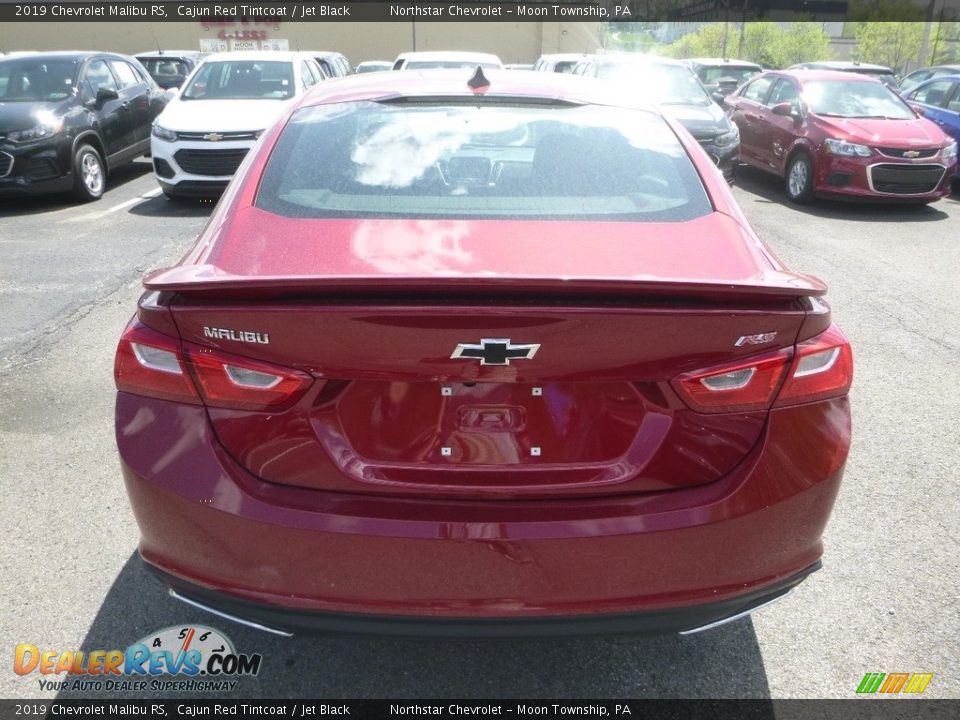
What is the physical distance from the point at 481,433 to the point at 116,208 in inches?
354

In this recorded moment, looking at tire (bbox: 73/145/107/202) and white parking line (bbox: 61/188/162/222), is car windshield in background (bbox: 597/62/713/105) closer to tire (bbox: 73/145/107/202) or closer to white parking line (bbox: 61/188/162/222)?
white parking line (bbox: 61/188/162/222)

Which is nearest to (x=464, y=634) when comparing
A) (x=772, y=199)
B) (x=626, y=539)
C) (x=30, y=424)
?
(x=626, y=539)

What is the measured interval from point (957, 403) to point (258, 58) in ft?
31.8

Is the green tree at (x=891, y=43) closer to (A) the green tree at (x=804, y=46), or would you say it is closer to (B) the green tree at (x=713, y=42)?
(A) the green tree at (x=804, y=46)

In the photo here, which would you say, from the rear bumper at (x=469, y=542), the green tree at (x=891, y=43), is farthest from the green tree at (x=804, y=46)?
the rear bumper at (x=469, y=542)

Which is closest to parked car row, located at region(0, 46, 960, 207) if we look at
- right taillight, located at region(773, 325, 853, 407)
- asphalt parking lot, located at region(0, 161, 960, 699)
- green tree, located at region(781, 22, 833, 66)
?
asphalt parking lot, located at region(0, 161, 960, 699)

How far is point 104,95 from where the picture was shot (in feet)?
33.7

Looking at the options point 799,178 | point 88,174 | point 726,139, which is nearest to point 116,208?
point 88,174

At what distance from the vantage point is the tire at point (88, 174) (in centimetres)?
952

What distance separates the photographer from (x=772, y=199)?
432 inches

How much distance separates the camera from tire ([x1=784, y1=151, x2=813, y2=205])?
10.2 meters

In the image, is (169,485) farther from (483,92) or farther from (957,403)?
(957,403)

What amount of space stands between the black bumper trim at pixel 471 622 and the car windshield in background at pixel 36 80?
974 cm

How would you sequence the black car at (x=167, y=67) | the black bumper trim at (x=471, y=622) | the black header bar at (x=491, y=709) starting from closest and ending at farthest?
the black bumper trim at (x=471, y=622)
the black header bar at (x=491, y=709)
the black car at (x=167, y=67)
